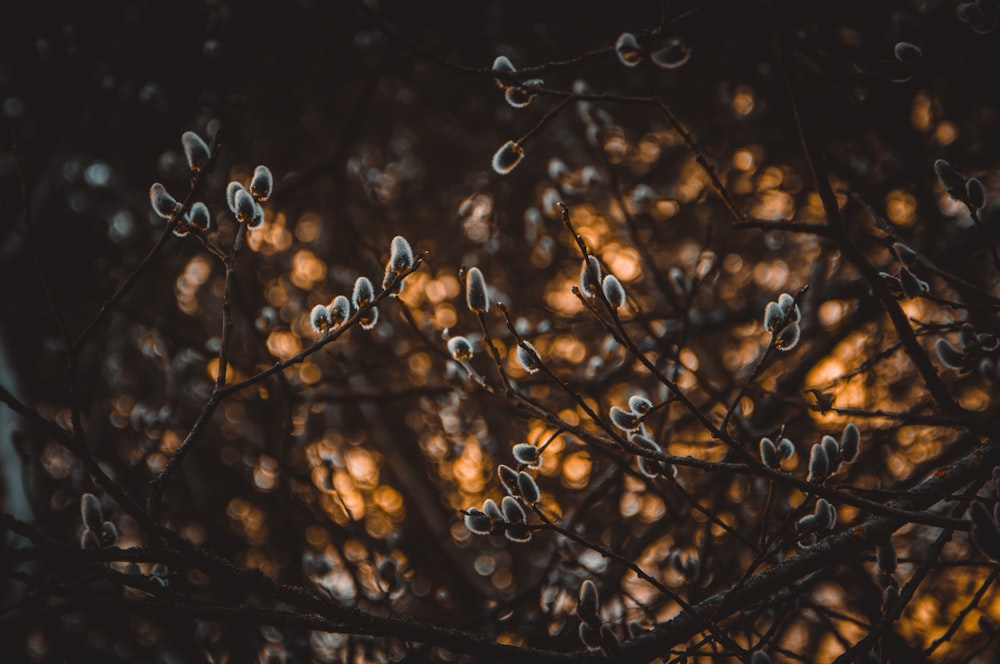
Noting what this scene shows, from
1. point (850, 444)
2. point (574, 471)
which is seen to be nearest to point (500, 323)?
point (574, 471)

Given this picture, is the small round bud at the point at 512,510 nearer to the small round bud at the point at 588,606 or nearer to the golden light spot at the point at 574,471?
the small round bud at the point at 588,606

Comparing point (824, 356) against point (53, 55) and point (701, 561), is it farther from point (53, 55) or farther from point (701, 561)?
point (53, 55)

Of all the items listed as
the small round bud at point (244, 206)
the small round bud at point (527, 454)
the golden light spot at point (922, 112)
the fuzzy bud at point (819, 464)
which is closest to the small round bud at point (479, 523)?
the small round bud at point (527, 454)

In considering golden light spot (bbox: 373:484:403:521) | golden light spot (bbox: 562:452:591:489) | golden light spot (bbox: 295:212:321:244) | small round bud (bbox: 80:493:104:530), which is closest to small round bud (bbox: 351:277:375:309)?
small round bud (bbox: 80:493:104:530)

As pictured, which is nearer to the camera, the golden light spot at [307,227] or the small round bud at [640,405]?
the small round bud at [640,405]

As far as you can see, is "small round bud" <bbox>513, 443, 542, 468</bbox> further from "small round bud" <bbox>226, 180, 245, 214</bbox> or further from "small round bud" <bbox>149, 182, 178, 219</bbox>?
"small round bud" <bbox>149, 182, 178, 219</bbox>

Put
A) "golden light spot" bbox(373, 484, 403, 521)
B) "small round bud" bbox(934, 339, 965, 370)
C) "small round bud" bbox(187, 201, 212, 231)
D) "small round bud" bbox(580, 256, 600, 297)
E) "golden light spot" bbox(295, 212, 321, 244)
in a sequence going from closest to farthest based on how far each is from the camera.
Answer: "small round bud" bbox(580, 256, 600, 297) → "small round bud" bbox(187, 201, 212, 231) → "small round bud" bbox(934, 339, 965, 370) → "golden light spot" bbox(373, 484, 403, 521) → "golden light spot" bbox(295, 212, 321, 244)

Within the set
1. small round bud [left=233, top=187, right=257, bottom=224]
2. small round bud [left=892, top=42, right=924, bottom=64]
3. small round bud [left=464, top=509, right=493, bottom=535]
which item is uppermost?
small round bud [left=892, top=42, right=924, bottom=64]

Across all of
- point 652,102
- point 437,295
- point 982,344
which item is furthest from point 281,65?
point 982,344

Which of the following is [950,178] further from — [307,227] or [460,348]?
[307,227]
